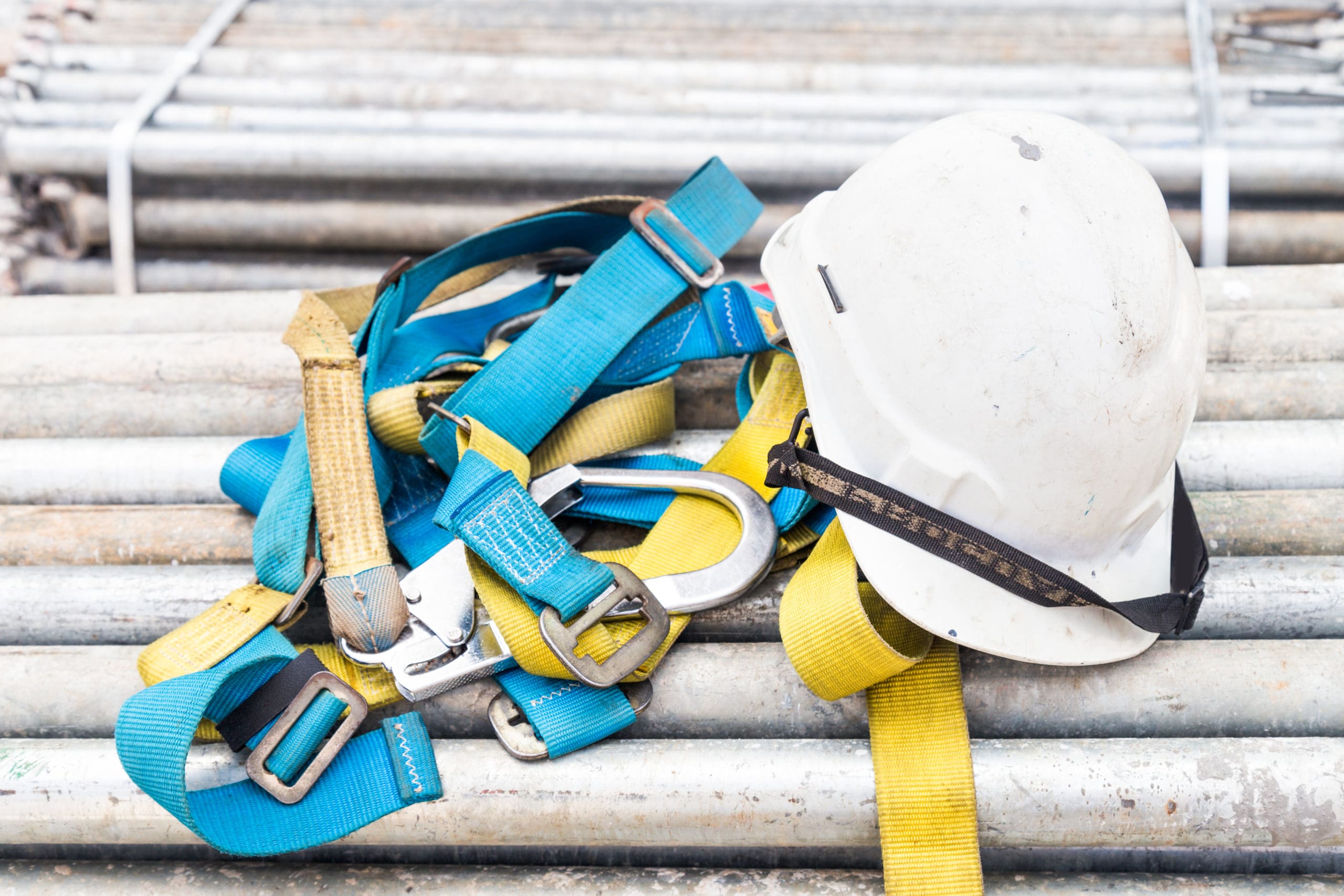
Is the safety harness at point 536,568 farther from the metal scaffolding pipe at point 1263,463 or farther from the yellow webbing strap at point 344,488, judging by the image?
the metal scaffolding pipe at point 1263,463

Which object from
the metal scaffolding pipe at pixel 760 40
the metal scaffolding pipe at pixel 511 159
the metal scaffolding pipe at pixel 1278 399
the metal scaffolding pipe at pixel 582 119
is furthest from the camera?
the metal scaffolding pipe at pixel 760 40

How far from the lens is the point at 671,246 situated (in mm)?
1832

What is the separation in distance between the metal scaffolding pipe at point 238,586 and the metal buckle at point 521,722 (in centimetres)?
14

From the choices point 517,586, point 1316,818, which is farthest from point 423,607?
point 1316,818

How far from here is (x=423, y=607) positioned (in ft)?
4.92

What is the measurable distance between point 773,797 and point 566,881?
0.33 m

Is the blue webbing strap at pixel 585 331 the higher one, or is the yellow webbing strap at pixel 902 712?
the blue webbing strap at pixel 585 331

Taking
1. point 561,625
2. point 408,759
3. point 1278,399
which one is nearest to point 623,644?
point 561,625

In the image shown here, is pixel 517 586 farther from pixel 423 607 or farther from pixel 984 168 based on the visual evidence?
pixel 984 168

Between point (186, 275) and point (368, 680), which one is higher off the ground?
point (186, 275)

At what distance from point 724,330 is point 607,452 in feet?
1.06

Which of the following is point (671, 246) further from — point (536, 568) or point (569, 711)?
point (569, 711)

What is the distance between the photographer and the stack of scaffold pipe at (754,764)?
1.34 m

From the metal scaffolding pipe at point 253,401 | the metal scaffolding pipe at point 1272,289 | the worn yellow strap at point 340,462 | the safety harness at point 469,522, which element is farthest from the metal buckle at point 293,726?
the metal scaffolding pipe at point 1272,289
